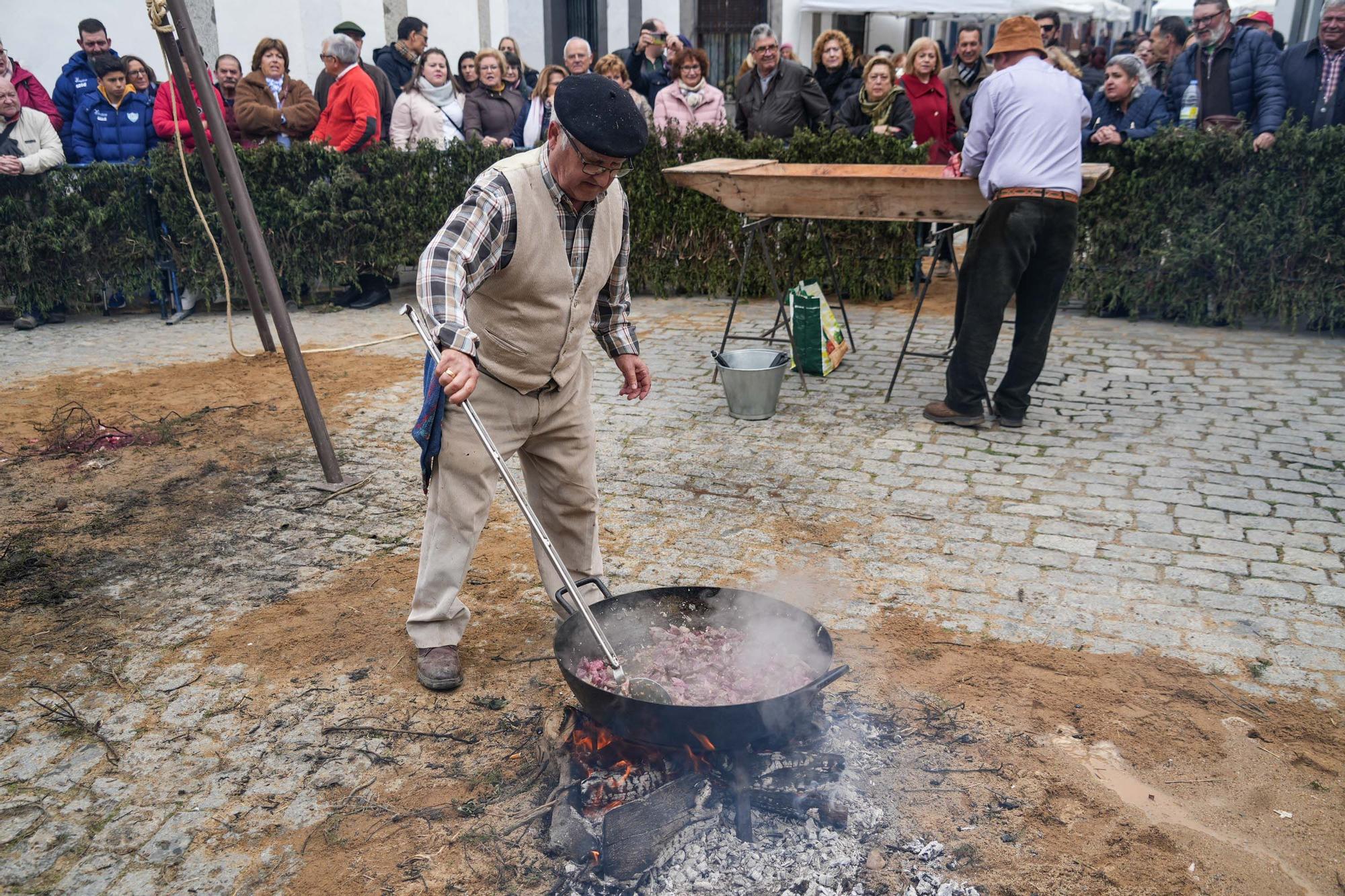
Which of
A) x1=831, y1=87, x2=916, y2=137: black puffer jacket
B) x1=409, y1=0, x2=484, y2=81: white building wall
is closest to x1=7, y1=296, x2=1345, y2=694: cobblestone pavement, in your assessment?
x1=831, y1=87, x2=916, y2=137: black puffer jacket

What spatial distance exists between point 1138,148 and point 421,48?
7640 mm

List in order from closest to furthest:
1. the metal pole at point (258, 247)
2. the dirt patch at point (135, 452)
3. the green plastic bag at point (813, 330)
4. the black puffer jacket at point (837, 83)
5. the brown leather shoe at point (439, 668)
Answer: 1. the brown leather shoe at point (439, 668)
2. the dirt patch at point (135, 452)
3. the metal pole at point (258, 247)
4. the green plastic bag at point (813, 330)
5. the black puffer jacket at point (837, 83)

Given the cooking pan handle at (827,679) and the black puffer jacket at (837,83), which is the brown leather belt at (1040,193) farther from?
the black puffer jacket at (837,83)

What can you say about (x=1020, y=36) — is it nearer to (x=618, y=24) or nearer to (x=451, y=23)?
(x=451, y=23)

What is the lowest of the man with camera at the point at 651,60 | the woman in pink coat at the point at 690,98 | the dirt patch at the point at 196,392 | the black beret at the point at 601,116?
the dirt patch at the point at 196,392

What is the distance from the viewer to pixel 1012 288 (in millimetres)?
6328

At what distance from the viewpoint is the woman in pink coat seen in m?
10.6

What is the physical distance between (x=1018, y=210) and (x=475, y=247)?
13.4ft

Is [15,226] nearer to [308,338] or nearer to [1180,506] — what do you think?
[308,338]

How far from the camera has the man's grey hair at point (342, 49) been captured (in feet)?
32.8

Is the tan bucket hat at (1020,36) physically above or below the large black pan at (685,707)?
above

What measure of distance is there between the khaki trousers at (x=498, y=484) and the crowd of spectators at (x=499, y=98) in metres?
6.95

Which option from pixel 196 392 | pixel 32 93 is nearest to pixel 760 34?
pixel 196 392

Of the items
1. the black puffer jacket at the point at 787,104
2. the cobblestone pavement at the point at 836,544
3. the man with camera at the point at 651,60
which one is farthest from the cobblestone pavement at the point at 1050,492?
the man with camera at the point at 651,60
